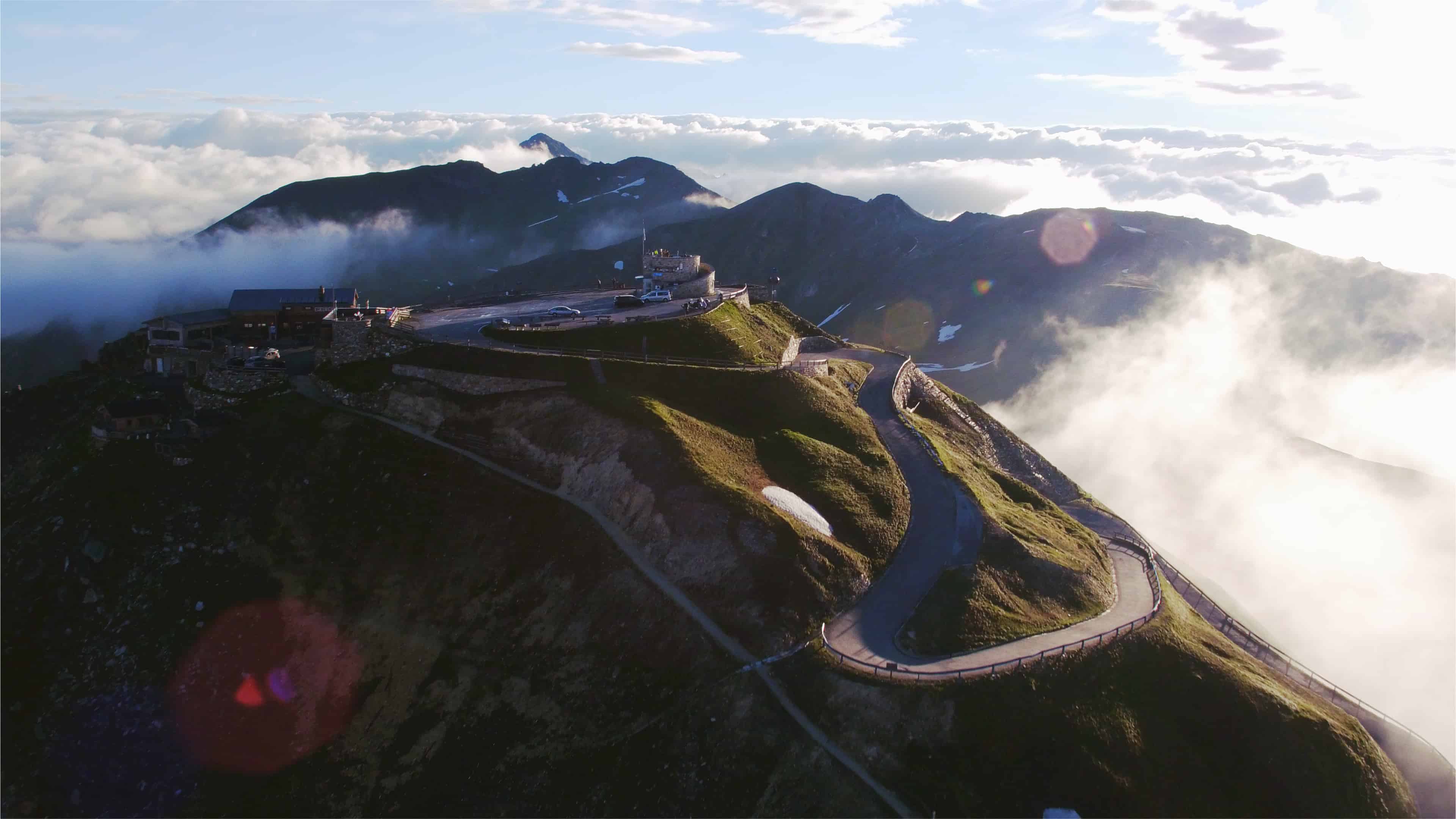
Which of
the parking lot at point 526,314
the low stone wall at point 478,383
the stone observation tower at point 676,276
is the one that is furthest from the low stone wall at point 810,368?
the low stone wall at point 478,383

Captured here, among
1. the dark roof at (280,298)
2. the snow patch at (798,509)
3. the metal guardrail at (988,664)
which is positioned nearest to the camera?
the metal guardrail at (988,664)

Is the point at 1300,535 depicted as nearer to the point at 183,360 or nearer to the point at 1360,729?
the point at 1360,729

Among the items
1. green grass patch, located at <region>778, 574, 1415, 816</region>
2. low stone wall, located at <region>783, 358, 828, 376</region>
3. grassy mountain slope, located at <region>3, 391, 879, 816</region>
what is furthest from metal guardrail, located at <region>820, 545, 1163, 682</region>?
low stone wall, located at <region>783, 358, 828, 376</region>

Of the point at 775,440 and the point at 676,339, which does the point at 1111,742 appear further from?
the point at 676,339

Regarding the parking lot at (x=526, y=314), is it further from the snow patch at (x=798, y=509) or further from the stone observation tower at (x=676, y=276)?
the snow patch at (x=798, y=509)

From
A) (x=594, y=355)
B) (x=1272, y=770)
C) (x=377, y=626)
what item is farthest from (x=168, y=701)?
(x=1272, y=770)

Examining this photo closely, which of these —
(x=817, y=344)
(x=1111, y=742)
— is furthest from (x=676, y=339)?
(x=1111, y=742)
